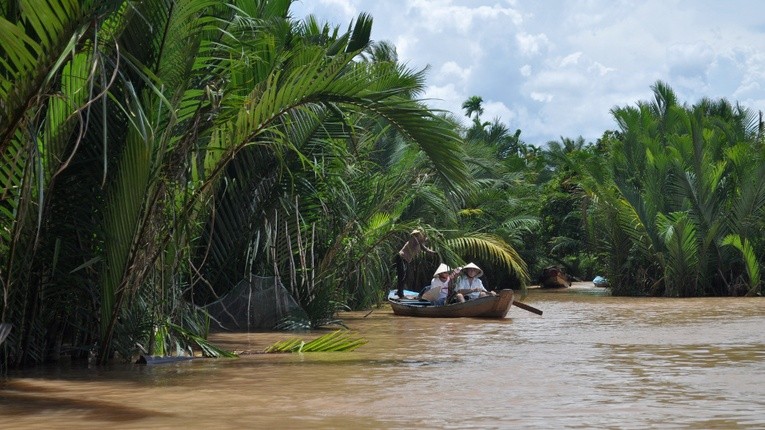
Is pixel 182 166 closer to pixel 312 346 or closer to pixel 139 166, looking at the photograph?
pixel 139 166

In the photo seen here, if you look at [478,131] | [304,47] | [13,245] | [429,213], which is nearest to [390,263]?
[429,213]

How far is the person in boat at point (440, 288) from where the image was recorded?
19875mm

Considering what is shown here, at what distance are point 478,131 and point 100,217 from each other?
1341 inches

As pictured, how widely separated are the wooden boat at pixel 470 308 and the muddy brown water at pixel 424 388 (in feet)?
A: 17.2

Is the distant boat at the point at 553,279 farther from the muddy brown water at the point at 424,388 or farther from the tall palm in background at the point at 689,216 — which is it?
the muddy brown water at the point at 424,388

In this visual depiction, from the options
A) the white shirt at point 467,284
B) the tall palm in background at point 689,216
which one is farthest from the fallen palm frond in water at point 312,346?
the tall palm in background at point 689,216

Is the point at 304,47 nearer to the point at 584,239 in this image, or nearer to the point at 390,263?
the point at 390,263

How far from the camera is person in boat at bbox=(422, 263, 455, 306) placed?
782 inches

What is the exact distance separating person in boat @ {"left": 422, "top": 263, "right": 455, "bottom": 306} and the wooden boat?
1.69ft

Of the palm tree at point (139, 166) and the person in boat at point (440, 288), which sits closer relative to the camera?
the palm tree at point (139, 166)

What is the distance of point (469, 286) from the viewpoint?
1977 centimetres

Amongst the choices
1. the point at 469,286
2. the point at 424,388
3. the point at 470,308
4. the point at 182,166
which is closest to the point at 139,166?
the point at 182,166

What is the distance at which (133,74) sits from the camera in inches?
330

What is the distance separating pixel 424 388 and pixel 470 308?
10.9 m
